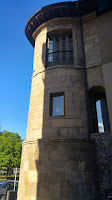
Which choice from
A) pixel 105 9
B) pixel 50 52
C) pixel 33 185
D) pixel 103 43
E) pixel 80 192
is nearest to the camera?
pixel 80 192

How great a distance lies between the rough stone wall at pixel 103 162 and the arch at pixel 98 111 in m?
1.15

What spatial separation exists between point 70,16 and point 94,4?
1846 millimetres

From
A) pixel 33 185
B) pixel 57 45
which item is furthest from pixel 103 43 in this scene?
pixel 33 185

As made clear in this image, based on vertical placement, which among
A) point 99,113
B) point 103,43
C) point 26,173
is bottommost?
point 26,173

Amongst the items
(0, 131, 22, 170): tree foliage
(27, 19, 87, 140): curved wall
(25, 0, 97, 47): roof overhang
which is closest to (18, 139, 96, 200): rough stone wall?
(27, 19, 87, 140): curved wall

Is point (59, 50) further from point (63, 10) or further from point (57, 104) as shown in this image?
point (57, 104)

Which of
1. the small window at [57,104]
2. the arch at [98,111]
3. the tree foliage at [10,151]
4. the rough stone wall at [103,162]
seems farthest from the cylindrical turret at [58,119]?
the tree foliage at [10,151]

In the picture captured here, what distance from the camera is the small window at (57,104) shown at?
903 cm

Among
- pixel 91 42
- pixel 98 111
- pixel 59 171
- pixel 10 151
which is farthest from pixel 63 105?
pixel 10 151

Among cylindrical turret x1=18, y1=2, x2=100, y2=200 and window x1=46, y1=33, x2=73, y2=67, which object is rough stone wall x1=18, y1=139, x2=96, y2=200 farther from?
window x1=46, y1=33, x2=73, y2=67

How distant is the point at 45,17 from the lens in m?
11.9

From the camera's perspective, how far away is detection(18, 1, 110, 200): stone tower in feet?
24.2

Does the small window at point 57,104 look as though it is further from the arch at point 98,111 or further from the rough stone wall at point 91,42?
the rough stone wall at point 91,42

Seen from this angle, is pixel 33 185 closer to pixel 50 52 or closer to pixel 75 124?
pixel 75 124
